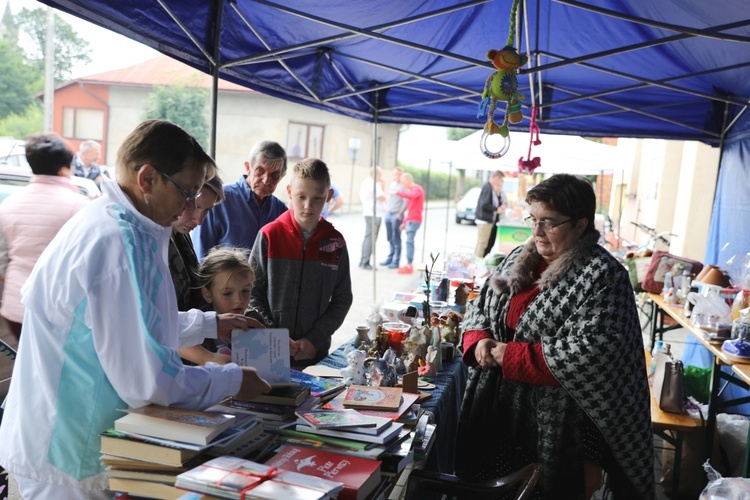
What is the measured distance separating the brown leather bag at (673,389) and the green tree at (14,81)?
15.8 metres

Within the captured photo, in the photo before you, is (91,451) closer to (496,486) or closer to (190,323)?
(190,323)

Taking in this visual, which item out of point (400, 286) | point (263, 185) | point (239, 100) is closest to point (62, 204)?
point (263, 185)

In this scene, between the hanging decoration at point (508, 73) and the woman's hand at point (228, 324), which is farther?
the hanging decoration at point (508, 73)

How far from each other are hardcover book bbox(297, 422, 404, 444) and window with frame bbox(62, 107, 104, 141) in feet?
76.4

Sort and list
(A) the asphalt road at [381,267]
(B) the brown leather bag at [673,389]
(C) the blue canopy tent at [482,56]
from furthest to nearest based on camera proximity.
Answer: (A) the asphalt road at [381,267], (B) the brown leather bag at [673,389], (C) the blue canopy tent at [482,56]

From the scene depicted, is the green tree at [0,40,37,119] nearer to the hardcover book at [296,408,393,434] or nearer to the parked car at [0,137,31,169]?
the parked car at [0,137,31,169]

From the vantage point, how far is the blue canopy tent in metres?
3.30

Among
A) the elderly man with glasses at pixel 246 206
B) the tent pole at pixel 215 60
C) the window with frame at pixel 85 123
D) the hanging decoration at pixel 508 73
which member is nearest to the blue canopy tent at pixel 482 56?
the tent pole at pixel 215 60

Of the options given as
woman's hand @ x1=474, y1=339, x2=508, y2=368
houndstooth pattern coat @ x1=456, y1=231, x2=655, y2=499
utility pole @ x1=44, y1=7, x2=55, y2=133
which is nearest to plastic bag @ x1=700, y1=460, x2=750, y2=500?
houndstooth pattern coat @ x1=456, y1=231, x2=655, y2=499

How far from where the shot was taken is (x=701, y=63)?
169 inches

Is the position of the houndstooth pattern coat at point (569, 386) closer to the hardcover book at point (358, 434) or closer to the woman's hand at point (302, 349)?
the woman's hand at point (302, 349)

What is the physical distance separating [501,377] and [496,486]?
2.29ft

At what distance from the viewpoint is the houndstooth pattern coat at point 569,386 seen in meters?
2.25

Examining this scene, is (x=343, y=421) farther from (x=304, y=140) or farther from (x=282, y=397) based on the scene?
(x=304, y=140)
